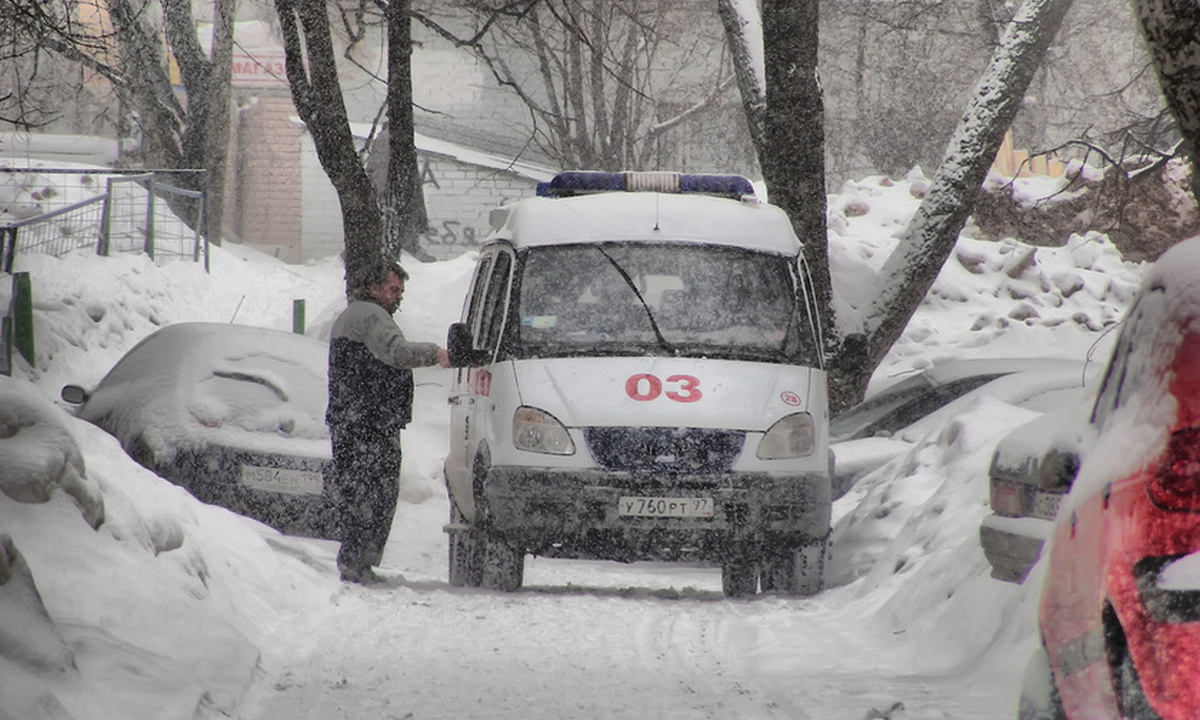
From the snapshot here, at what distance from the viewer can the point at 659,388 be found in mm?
8992

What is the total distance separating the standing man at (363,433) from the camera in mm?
9297

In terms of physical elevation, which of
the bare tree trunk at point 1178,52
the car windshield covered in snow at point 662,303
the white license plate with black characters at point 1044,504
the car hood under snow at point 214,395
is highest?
the bare tree trunk at point 1178,52

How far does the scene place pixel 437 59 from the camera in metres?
44.5

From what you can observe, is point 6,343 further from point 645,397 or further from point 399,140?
point 645,397

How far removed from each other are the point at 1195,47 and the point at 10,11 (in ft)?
26.8

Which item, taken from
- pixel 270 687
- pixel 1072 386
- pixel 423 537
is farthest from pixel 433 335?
pixel 270 687

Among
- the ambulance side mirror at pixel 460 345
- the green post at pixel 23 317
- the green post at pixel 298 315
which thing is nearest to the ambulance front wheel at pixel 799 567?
the ambulance side mirror at pixel 460 345

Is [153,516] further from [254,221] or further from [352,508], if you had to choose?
[254,221]

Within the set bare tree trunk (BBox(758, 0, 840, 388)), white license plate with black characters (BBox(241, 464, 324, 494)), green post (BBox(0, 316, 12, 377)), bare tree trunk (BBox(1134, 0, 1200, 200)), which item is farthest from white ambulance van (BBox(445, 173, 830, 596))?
green post (BBox(0, 316, 12, 377))

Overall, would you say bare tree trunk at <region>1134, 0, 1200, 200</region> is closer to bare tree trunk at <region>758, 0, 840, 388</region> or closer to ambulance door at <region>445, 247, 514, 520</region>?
ambulance door at <region>445, 247, 514, 520</region>

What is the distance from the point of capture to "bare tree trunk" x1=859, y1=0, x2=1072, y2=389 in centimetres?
1484

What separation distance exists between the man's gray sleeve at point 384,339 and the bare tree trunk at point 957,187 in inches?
258

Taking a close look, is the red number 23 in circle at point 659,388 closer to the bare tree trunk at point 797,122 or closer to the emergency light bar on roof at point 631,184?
the emergency light bar on roof at point 631,184

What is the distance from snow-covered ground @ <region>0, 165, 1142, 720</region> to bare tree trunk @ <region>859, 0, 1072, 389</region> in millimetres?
3123
